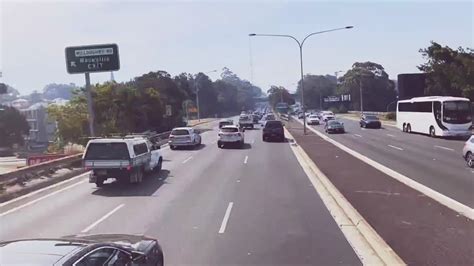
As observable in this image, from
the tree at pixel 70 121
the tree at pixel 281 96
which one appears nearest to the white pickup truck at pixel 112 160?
the tree at pixel 70 121

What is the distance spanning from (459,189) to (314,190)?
4445 millimetres

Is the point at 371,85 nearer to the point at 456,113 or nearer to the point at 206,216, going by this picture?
the point at 456,113

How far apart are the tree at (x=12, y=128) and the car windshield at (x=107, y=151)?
43870mm

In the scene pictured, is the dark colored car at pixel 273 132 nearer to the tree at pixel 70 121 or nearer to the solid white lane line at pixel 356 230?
the tree at pixel 70 121

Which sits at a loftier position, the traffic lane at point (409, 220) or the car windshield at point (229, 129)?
the car windshield at point (229, 129)

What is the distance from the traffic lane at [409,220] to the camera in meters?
8.77

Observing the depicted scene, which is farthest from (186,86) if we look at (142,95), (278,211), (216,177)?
(278,211)

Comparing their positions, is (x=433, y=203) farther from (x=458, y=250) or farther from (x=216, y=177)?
(x=216, y=177)

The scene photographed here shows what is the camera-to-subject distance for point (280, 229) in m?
11.4

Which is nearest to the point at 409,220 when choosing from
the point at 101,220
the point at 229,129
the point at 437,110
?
the point at 101,220

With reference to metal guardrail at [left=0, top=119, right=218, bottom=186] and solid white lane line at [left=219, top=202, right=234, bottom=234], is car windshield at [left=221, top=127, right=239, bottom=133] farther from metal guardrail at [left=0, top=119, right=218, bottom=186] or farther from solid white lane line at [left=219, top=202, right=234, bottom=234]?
solid white lane line at [left=219, top=202, right=234, bottom=234]

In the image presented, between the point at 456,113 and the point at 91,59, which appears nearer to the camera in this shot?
the point at 91,59

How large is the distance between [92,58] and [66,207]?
63.1ft

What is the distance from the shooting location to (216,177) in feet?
69.7
